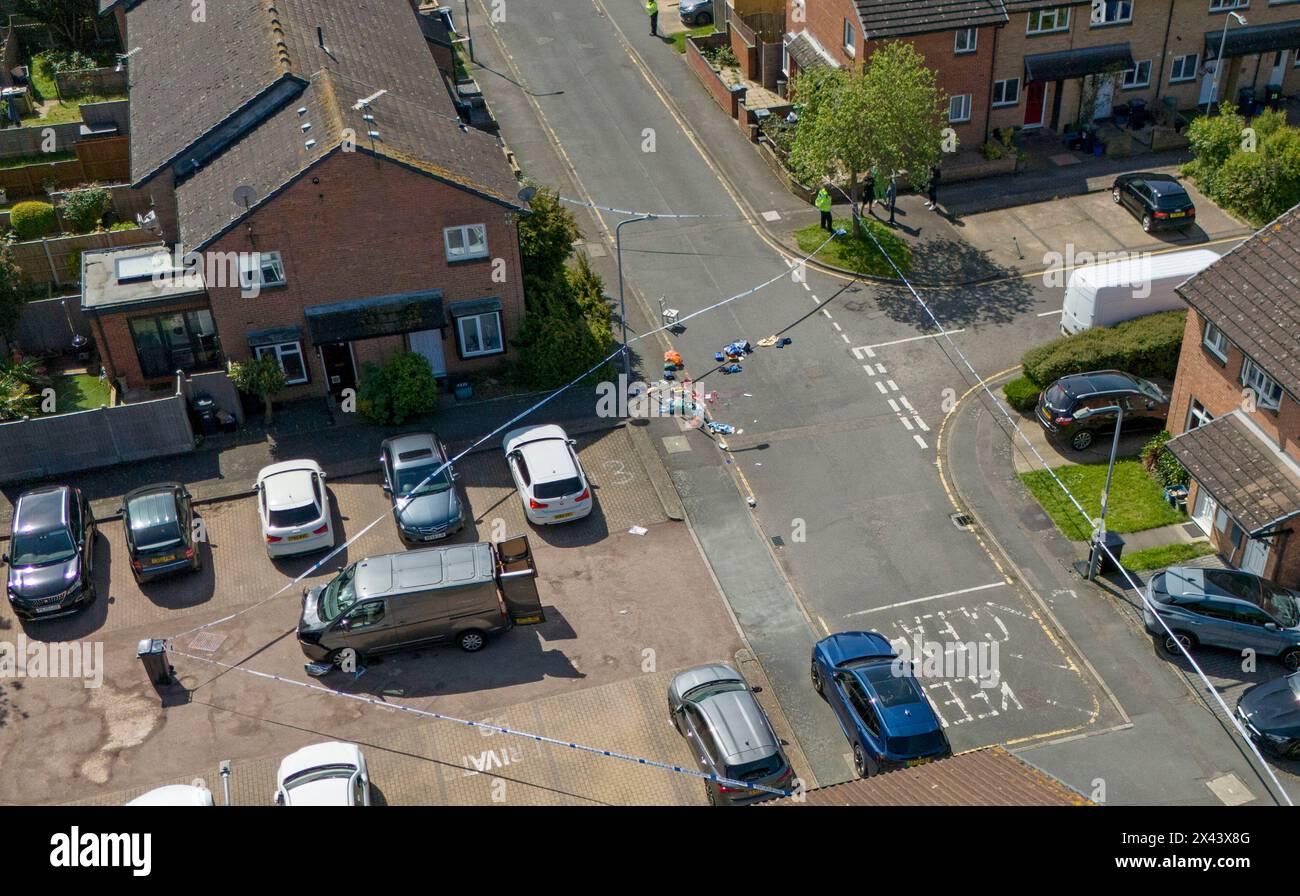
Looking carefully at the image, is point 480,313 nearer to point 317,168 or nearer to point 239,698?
point 317,168

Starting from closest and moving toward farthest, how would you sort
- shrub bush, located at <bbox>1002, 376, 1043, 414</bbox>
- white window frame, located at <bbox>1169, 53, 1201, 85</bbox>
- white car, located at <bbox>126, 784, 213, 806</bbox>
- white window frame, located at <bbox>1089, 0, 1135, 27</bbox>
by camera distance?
white car, located at <bbox>126, 784, 213, 806</bbox> → shrub bush, located at <bbox>1002, 376, 1043, 414</bbox> → white window frame, located at <bbox>1089, 0, 1135, 27</bbox> → white window frame, located at <bbox>1169, 53, 1201, 85</bbox>

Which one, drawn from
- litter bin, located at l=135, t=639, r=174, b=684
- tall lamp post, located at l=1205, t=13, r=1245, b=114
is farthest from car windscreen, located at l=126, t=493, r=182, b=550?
tall lamp post, located at l=1205, t=13, r=1245, b=114

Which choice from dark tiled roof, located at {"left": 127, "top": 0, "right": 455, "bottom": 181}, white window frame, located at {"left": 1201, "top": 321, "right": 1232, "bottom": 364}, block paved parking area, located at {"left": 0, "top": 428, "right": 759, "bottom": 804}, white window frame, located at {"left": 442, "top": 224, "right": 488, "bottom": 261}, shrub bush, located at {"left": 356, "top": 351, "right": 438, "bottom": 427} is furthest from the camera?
dark tiled roof, located at {"left": 127, "top": 0, "right": 455, "bottom": 181}

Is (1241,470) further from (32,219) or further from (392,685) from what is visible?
(32,219)

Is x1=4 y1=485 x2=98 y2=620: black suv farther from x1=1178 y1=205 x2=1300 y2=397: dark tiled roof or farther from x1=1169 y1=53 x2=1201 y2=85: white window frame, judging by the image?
x1=1169 y1=53 x2=1201 y2=85: white window frame

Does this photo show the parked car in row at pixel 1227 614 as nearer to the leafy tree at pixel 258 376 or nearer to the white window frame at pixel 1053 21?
the leafy tree at pixel 258 376

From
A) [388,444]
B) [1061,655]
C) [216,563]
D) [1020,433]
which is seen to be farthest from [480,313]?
[1061,655]

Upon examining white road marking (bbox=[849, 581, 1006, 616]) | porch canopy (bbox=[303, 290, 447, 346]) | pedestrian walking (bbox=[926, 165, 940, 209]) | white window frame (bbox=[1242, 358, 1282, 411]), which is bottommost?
white road marking (bbox=[849, 581, 1006, 616])
